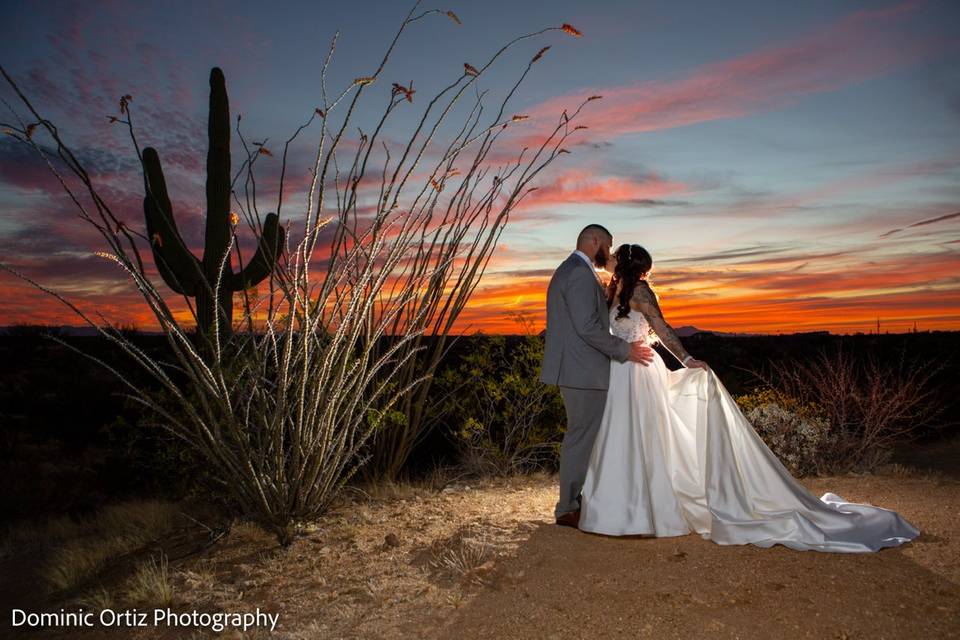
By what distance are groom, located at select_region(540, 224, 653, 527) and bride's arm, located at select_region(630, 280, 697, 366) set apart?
7.3 inches

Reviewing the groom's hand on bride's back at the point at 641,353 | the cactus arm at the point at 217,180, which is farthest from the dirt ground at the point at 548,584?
the cactus arm at the point at 217,180

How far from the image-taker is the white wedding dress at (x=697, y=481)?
4.65 m

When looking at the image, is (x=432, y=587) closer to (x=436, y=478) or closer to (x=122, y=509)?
(x=436, y=478)

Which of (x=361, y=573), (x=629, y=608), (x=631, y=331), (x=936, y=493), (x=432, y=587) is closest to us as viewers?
(x=629, y=608)

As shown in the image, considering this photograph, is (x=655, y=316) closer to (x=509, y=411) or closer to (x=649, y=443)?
(x=649, y=443)

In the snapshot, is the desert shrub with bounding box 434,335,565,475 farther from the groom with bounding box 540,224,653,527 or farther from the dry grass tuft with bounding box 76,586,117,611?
the dry grass tuft with bounding box 76,586,117,611

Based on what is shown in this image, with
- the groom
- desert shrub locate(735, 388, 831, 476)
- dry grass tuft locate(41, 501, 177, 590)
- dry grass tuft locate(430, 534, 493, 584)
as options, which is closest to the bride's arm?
the groom

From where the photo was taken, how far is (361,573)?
14.3 feet

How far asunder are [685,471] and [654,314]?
108 centimetres

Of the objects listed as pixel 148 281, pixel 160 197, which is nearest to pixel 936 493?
pixel 148 281

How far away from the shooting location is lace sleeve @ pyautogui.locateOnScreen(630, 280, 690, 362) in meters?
5.11

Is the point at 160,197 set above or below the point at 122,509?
above

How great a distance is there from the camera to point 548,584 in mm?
4020

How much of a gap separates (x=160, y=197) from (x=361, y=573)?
5110 millimetres
